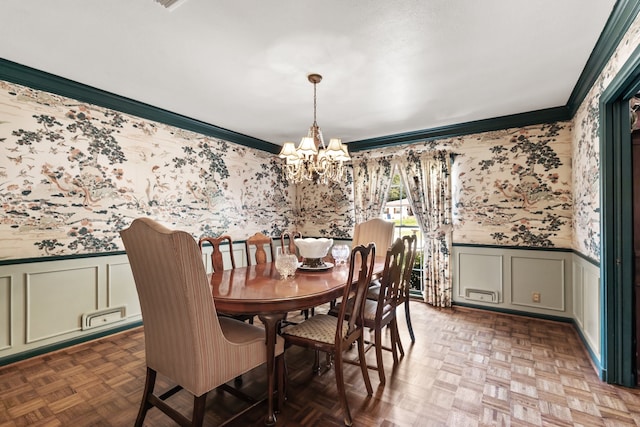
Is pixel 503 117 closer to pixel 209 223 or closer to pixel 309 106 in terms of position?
pixel 309 106

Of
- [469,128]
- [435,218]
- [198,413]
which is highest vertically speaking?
[469,128]

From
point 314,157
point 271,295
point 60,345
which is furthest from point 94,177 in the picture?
point 271,295

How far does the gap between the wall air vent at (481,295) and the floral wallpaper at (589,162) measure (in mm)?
1013

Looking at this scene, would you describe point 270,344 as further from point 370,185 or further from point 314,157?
point 370,185

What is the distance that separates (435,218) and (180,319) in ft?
11.3

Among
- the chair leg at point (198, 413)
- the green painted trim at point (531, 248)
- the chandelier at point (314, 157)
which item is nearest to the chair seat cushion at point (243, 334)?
the chair leg at point (198, 413)

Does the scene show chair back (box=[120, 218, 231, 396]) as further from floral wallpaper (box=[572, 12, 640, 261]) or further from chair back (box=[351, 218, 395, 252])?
floral wallpaper (box=[572, 12, 640, 261])

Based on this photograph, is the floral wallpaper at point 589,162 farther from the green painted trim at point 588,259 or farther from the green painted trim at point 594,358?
the green painted trim at point 594,358

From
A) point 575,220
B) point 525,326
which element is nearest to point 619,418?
point 525,326

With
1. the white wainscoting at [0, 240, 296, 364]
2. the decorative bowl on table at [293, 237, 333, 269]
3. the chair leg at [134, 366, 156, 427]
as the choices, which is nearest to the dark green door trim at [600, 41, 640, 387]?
the decorative bowl on table at [293, 237, 333, 269]

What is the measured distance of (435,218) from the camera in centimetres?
405

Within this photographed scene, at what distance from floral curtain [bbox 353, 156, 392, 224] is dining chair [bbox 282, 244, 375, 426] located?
2695 mm

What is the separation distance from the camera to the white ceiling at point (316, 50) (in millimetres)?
1768

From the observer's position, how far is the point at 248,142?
4.55 m
